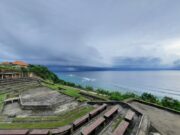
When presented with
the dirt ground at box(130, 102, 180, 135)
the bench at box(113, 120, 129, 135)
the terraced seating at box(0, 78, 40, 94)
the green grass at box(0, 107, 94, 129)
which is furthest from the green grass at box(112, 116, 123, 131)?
the terraced seating at box(0, 78, 40, 94)

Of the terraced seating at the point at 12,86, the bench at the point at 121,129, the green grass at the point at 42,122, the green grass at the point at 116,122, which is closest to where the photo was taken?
the bench at the point at 121,129

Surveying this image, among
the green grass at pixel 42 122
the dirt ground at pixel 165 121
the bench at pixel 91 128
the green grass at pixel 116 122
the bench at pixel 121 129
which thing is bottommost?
the green grass at pixel 42 122

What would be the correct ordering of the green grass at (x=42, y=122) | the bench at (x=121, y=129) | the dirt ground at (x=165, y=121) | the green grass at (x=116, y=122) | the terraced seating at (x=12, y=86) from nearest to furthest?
the bench at (x=121, y=129), the dirt ground at (x=165, y=121), the green grass at (x=116, y=122), the green grass at (x=42, y=122), the terraced seating at (x=12, y=86)

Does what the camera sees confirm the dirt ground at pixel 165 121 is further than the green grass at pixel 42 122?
No

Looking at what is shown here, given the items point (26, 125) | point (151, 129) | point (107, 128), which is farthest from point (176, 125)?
point (26, 125)

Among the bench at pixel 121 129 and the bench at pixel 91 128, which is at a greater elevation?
the bench at pixel 121 129

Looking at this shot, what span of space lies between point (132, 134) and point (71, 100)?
26.0ft

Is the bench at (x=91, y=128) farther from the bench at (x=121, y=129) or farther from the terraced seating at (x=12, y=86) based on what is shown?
the terraced seating at (x=12, y=86)

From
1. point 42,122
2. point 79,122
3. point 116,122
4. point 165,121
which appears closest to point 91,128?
point 79,122

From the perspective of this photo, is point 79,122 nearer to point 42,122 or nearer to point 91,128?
point 91,128

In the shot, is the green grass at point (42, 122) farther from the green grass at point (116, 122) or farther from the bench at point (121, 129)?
the bench at point (121, 129)

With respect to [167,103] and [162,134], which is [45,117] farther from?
[167,103]

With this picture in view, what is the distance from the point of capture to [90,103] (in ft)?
35.2

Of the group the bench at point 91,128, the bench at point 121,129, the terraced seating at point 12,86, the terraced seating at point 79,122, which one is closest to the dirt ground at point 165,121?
the bench at point 121,129
